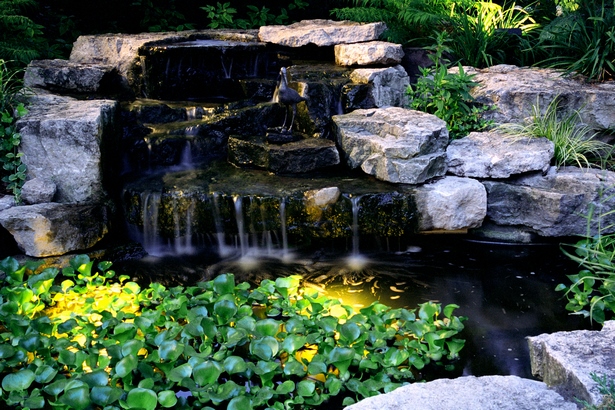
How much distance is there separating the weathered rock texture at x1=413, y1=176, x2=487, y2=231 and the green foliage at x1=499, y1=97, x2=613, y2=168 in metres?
0.89

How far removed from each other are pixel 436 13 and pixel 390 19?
62 centimetres

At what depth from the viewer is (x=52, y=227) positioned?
509cm

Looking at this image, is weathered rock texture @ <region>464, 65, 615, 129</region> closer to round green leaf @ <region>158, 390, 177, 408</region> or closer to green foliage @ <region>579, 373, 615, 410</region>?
green foliage @ <region>579, 373, 615, 410</region>

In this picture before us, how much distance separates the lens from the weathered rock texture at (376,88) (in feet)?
21.7

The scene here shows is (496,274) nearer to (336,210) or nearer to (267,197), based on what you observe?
(336,210)

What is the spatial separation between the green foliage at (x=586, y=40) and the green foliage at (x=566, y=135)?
681 millimetres

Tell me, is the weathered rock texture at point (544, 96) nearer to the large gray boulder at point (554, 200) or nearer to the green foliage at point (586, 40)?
the green foliage at point (586, 40)

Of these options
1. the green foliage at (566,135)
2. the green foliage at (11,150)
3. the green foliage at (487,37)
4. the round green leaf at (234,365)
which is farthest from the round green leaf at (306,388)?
the green foliage at (487,37)

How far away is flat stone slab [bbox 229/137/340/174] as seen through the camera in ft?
19.3

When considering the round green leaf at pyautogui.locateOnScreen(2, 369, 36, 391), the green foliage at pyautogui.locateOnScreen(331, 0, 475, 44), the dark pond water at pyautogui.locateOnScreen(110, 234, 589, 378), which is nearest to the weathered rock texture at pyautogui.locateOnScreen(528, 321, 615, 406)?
the dark pond water at pyautogui.locateOnScreen(110, 234, 589, 378)

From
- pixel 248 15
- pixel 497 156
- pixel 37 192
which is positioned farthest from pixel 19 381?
pixel 248 15

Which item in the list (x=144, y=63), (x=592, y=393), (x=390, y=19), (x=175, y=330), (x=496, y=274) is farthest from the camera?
(x=390, y=19)

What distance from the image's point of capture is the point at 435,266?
17.4 ft

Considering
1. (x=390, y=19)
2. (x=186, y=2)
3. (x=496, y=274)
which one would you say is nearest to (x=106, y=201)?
(x=496, y=274)
